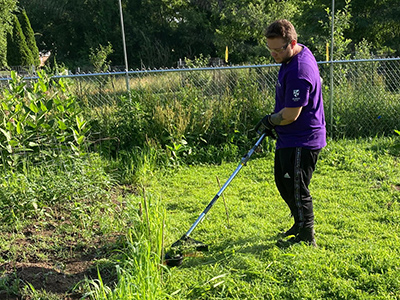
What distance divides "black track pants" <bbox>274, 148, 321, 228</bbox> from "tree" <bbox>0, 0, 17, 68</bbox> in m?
24.3

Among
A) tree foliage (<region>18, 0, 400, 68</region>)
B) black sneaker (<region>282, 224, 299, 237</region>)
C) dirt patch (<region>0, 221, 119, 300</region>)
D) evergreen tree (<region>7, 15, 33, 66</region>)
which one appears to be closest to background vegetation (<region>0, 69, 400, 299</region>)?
dirt patch (<region>0, 221, 119, 300</region>)

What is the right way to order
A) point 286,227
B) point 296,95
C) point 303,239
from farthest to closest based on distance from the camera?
point 286,227, point 303,239, point 296,95

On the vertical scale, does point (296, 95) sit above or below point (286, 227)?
above

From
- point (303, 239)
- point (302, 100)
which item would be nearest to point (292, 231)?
point (303, 239)

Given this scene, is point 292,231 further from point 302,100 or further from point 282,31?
point 282,31

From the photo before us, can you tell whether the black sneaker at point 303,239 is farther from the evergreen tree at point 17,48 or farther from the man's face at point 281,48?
the evergreen tree at point 17,48

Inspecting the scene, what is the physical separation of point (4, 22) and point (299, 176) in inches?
1106

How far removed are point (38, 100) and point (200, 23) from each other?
2765 cm

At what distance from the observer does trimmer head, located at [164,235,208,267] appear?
10.4 feet

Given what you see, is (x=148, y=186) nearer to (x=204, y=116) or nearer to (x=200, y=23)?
(x=204, y=116)

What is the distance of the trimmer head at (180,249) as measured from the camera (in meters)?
3.17

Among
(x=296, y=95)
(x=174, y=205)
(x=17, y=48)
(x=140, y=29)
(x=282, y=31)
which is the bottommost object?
(x=174, y=205)

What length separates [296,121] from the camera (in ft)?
10.4

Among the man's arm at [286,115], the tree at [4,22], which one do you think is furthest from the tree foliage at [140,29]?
the man's arm at [286,115]
